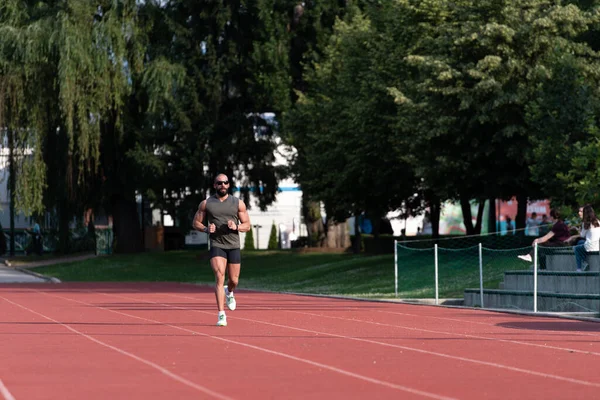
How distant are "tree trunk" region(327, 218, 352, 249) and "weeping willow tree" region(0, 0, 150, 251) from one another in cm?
1152

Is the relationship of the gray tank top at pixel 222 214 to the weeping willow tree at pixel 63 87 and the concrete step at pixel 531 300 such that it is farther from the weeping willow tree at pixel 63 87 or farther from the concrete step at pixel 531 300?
the weeping willow tree at pixel 63 87

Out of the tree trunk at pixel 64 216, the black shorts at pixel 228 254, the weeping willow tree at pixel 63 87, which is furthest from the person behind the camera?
the tree trunk at pixel 64 216

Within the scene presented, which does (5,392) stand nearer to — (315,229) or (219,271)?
(219,271)

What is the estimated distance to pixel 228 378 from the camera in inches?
424

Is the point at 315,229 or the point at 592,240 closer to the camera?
the point at 592,240

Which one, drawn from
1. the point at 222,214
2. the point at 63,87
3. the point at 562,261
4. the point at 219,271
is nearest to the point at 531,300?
the point at 562,261

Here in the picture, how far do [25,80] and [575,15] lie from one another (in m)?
21.6

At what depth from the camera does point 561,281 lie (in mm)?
22531

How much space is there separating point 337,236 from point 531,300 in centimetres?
3665

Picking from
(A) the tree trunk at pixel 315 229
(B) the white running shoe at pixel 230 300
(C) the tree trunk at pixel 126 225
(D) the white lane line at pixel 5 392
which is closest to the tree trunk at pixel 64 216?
(C) the tree trunk at pixel 126 225

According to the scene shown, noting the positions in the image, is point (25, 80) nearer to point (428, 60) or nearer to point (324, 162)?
point (324, 162)

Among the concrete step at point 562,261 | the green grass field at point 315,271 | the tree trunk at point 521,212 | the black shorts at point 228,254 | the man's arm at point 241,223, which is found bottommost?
the green grass field at point 315,271

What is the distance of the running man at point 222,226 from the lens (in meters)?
17.3

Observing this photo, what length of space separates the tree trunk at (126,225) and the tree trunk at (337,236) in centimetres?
858
